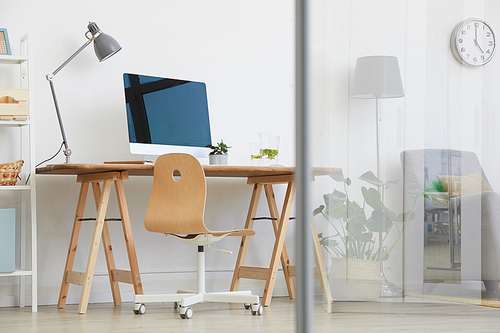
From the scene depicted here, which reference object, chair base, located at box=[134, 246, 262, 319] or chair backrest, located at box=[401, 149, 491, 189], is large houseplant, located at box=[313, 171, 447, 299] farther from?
chair base, located at box=[134, 246, 262, 319]

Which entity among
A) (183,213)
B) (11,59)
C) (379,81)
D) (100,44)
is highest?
(100,44)

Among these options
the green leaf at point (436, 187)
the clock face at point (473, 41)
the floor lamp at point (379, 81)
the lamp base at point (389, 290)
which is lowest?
the lamp base at point (389, 290)

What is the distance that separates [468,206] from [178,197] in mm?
1617

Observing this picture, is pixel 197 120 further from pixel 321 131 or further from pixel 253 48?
pixel 321 131

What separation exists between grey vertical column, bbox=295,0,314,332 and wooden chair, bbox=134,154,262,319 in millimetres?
1629

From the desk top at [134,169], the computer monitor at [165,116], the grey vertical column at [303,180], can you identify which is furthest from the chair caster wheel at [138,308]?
→ the grey vertical column at [303,180]

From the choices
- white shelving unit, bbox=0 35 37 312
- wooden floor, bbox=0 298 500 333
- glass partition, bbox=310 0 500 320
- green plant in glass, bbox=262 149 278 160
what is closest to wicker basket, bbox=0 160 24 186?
white shelving unit, bbox=0 35 37 312

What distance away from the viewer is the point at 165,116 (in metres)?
2.83

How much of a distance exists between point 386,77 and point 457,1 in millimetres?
196

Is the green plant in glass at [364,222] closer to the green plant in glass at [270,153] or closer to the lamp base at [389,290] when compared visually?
the lamp base at [389,290]

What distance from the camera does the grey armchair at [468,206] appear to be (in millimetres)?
874

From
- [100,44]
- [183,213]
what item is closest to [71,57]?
[100,44]

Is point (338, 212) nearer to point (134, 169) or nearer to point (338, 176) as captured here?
point (338, 176)

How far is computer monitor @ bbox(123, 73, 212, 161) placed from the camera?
274cm
